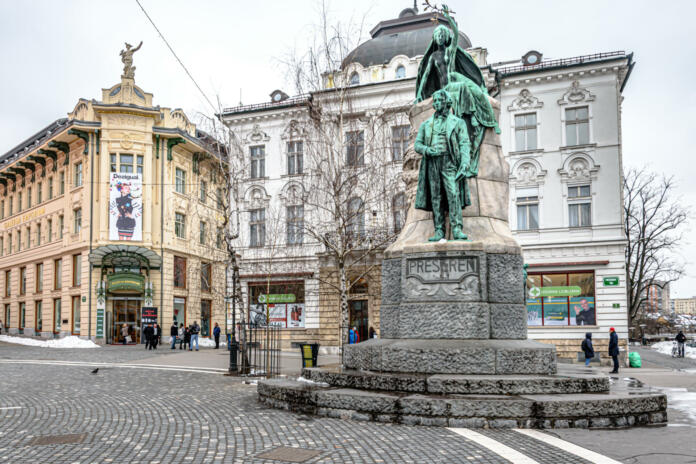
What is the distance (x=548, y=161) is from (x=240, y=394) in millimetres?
22104

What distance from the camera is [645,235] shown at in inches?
1560

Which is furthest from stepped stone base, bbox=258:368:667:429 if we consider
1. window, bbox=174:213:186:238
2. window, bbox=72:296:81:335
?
window, bbox=174:213:186:238

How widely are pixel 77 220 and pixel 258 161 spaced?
12655 millimetres

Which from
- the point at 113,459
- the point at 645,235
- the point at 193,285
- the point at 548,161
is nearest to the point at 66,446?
the point at 113,459

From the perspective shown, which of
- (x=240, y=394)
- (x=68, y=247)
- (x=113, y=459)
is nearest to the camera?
(x=113, y=459)

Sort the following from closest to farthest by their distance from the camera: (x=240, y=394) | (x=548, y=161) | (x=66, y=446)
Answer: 1. (x=66, y=446)
2. (x=240, y=394)
3. (x=548, y=161)

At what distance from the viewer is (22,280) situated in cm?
4556

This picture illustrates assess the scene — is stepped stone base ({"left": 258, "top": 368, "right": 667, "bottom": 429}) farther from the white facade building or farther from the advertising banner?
the advertising banner

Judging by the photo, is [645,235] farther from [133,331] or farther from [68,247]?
[68,247]

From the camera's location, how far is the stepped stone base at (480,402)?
23.5ft

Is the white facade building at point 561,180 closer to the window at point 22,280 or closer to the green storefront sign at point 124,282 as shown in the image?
→ the green storefront sign at point 124,282

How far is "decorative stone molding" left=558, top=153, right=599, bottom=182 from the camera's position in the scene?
2853 cm

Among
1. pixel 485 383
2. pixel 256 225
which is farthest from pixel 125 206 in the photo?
pixel 485 383

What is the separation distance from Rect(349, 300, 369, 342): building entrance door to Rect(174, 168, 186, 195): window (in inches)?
602
